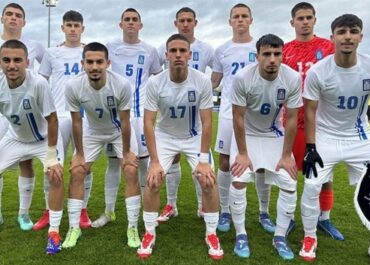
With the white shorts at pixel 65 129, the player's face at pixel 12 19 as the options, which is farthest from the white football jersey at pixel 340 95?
the player's face at pixel 12 19

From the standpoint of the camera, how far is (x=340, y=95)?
15.2 feet

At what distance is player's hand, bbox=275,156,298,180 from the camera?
469 centimetres

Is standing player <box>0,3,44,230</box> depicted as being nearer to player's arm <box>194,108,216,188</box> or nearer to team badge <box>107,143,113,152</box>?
team badge <box>107,143,113,152</box>

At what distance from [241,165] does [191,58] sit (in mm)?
2007

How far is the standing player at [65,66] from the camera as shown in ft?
18.8

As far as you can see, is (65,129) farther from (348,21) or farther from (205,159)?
(348,21)

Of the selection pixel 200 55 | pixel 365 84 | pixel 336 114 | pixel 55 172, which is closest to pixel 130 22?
pixel 200 55

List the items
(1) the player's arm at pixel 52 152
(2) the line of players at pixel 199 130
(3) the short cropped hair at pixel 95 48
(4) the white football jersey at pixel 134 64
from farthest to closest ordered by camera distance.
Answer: (4) the white football jersey at pixel 134 64 < (1) the player's arm at pixel 52 152 < (3) the short cropped hair at pixel 95 48 < (2) the line of players at pixel 199 130

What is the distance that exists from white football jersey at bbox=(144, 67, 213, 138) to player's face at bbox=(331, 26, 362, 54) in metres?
1.44

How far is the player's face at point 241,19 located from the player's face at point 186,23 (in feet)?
1.84

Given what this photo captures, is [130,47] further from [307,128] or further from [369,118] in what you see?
[369,118]

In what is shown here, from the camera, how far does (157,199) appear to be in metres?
4.82

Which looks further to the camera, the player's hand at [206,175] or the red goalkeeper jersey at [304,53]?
the red goalkeeper jersey at [304,53]

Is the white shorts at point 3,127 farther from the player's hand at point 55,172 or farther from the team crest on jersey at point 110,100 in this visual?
the team crest on jersey at point 110,100
